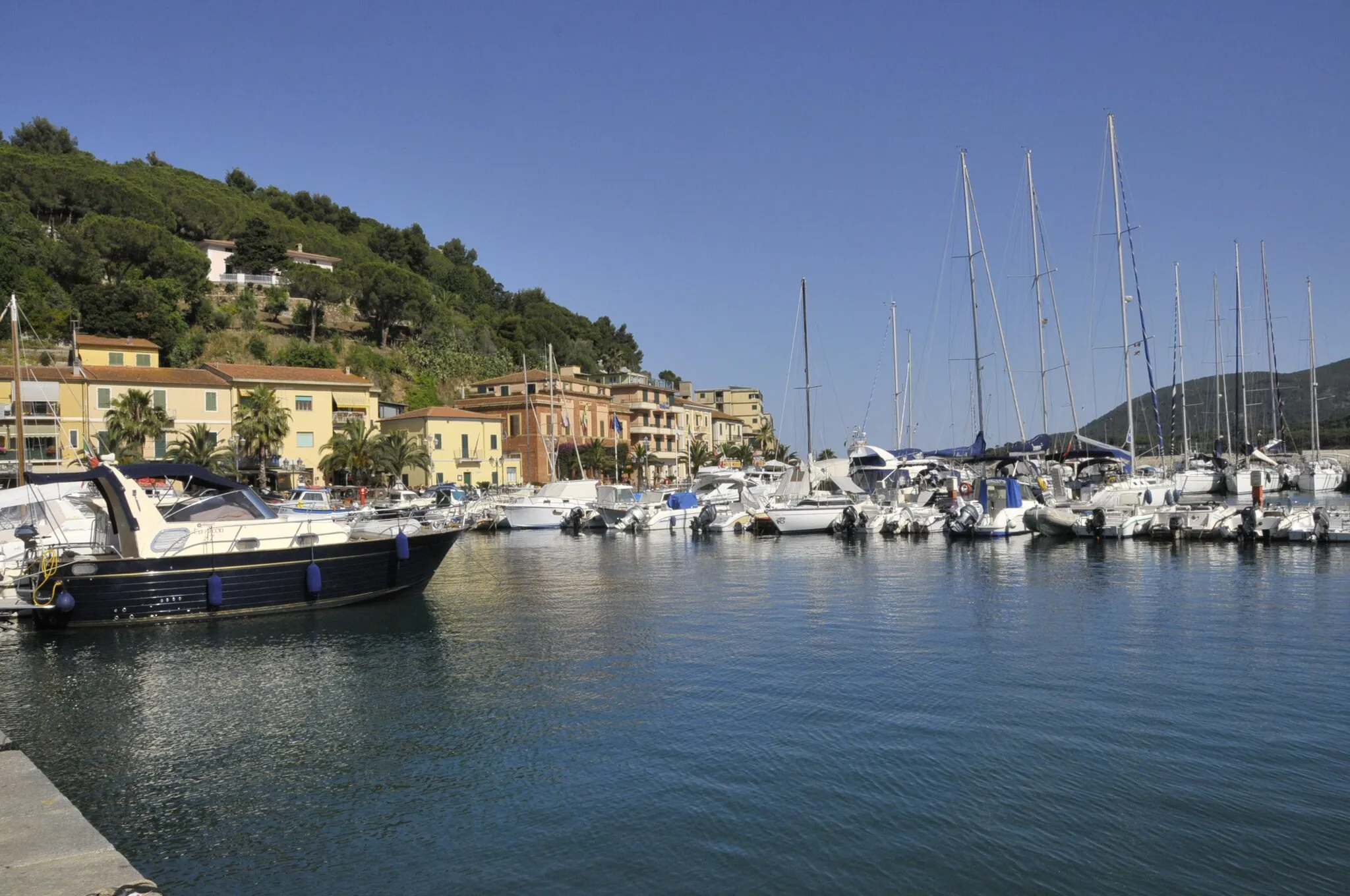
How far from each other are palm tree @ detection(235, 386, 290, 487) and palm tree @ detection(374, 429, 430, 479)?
5877 millimetres

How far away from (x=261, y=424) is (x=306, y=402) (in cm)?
682

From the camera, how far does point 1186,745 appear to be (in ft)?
39.1

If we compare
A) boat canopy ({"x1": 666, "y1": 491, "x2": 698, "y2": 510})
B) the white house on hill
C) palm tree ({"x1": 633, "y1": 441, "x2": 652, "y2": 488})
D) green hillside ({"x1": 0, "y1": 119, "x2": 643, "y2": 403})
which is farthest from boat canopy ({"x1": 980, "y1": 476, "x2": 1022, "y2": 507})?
the white house on hill

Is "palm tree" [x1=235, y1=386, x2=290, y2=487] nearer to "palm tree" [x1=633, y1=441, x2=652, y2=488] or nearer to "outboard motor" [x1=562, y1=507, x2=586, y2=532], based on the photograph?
"outboard motor" [x1=562, y1=507, x2=586, y2=532]

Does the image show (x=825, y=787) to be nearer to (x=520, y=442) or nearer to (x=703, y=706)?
(x=703, y=706)

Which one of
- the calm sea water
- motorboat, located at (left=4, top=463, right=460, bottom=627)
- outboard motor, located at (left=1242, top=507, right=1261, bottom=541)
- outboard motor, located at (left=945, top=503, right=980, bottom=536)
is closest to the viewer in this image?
the calm sea water

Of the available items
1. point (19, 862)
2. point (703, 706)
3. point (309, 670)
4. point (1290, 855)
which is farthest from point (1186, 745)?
point (309, 670)

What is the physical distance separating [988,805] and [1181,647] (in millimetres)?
9543

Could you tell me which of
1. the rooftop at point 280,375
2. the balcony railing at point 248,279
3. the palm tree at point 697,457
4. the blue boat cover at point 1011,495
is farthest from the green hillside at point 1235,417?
the balcony railing at point 248,279

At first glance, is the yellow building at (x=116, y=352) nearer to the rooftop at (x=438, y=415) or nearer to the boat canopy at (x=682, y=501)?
the rooftop at (x=438, y=415)

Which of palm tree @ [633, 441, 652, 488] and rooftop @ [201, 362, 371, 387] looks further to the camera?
palm tree @ [633, 441, 652, 488]

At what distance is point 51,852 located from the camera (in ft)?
22.5

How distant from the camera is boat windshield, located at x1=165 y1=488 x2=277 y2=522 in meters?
22.0

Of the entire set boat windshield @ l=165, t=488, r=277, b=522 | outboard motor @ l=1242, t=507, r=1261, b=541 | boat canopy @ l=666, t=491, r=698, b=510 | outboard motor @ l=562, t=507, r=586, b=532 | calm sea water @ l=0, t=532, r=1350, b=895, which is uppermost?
boat windshield @ l=165, t=488, r=277, b=522
